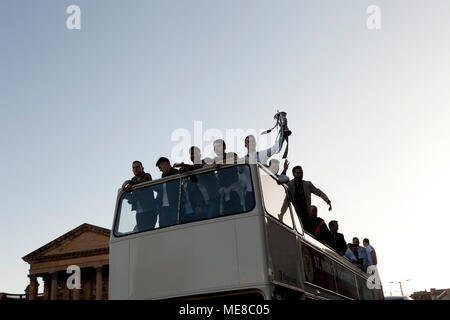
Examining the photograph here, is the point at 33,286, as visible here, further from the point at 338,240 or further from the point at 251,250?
the point at 251,250

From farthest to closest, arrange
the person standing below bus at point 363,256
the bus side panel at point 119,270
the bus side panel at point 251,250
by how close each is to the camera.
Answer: the person standing below bus at point 363,256, the bus side panel at point 119,270, the bus side panel at point 251,250

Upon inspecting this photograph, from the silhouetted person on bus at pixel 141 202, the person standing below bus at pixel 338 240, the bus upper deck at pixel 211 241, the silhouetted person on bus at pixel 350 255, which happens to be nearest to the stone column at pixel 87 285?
the person standing below bus at pixel 338 240

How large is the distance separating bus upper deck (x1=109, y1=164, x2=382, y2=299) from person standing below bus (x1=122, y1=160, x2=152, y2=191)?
12 cm

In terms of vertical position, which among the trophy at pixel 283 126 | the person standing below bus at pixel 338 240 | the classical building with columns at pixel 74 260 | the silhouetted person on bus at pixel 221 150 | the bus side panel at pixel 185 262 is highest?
the classical building with columns at pixel 74 260

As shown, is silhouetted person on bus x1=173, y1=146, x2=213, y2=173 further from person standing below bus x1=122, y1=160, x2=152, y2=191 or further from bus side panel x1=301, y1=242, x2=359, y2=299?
bus side panel x1=301, y1=242, x2=359, y2=299

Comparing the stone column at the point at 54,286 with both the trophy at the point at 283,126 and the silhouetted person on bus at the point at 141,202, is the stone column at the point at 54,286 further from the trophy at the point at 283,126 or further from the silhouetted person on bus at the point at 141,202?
the trophy at the point at 283,126

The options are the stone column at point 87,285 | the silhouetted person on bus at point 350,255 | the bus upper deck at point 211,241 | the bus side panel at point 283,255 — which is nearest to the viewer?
the bus upper deck at point 211,241

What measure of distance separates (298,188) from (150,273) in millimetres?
3115

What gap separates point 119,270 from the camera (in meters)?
5.85

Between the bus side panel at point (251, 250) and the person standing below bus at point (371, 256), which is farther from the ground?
the person standing below bus at point (371, 256)

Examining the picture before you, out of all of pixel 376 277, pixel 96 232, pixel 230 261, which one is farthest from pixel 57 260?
pixel 230 261

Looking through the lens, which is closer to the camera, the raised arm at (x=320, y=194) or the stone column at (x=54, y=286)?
the raised arm at (x=320, y=194)

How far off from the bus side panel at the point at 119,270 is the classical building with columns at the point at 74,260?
5900 centimetres

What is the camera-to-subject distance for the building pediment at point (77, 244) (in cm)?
6372
